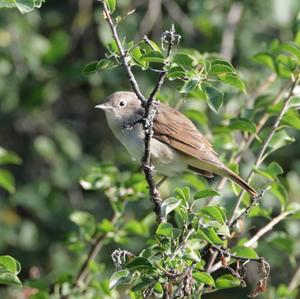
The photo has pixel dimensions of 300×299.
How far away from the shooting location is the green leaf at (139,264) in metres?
2.71

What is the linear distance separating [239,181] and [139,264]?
3.55 ft

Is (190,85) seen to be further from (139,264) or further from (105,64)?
(139,264)

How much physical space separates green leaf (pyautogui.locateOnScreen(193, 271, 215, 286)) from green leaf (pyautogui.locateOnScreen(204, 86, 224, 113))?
0.59m

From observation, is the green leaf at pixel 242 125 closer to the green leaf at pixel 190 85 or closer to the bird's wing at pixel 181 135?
the bird's wing at pixel 181 135

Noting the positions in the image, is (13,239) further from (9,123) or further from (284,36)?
(284,36)

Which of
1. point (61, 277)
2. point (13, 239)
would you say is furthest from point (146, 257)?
point (13, 239)

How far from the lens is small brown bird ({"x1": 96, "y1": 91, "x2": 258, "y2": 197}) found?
164 inches

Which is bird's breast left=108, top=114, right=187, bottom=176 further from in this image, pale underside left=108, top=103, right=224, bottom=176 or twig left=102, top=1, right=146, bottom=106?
twig left=102, top=1, right=146, bottom=106

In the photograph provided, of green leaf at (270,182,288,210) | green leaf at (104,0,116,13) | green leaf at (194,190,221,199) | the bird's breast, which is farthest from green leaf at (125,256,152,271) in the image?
the bird's breast

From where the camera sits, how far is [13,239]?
19.4ft

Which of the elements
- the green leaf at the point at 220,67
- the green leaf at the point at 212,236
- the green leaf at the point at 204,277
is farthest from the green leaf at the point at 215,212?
the green leaf at the point at 220,67

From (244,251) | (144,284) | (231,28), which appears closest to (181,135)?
(244,251)

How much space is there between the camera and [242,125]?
3.73 m

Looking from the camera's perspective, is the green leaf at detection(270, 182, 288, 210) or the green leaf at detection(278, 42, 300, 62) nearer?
the green leaf at detection(278, 42, 300, 62)
